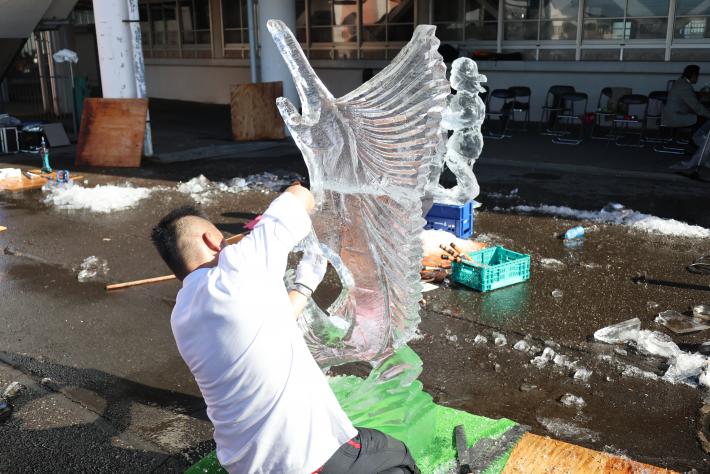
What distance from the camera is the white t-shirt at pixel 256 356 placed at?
227 cm

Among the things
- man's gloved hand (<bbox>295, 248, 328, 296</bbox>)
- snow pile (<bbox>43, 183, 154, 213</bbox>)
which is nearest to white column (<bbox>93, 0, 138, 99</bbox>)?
snow pile (<bbox>43, 183, 154, 213</bbox>)

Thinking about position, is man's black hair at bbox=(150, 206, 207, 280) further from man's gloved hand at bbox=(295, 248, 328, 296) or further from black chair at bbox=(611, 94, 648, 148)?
black chair at bbox=(611, 94, 648, 148)

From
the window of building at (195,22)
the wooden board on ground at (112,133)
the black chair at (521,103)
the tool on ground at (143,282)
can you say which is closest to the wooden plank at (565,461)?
the tool on ground at (143,282)

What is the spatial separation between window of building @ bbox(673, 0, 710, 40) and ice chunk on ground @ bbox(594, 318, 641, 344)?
411 inches

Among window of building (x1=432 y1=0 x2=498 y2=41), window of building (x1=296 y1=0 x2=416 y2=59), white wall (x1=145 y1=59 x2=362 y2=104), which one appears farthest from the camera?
white wall (x1=145 y1=59 x2=362 y2=104)

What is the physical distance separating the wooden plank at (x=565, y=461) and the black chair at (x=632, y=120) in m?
9.78

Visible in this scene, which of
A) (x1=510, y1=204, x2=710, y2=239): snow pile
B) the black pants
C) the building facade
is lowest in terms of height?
(x1=510, y1=204, x2=710, y2=239): snow pile

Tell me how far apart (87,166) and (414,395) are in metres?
10.1

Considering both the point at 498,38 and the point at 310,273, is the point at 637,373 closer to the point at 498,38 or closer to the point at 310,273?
the point at 310,273

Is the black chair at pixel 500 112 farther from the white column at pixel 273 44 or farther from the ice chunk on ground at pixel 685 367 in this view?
the ice chunk on ground at pixel 685 367

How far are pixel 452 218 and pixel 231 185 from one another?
14.0ft

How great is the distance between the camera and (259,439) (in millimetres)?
2381

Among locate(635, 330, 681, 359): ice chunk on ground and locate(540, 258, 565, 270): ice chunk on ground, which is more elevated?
locate(540, 258, 565, 270): ice chunk on ground

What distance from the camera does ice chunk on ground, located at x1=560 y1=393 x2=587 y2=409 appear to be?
4250 mm
